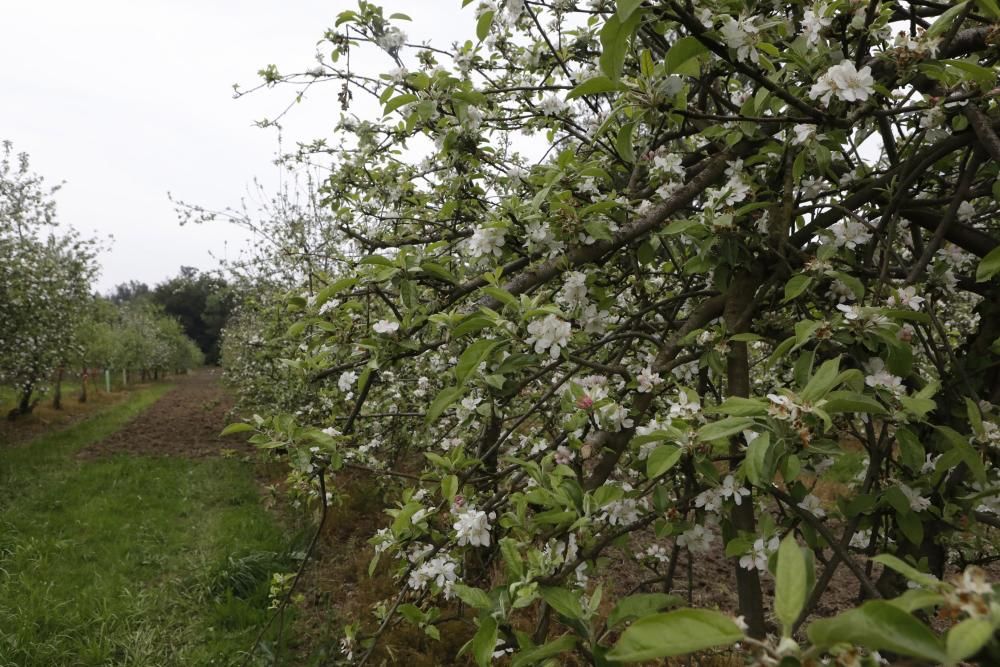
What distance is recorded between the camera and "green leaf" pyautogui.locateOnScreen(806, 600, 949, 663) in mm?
550

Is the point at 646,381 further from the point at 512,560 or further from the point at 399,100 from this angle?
the point at 399,100

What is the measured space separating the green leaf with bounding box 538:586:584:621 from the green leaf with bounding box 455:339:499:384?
45 cm

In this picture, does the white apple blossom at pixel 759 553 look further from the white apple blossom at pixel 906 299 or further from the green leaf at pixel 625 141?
the green leaf at pixel 625 141

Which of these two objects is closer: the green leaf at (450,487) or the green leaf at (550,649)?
the green leaf at (550,649)

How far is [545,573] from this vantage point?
1105mm

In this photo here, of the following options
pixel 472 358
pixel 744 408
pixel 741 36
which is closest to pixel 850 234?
pixel 741 36

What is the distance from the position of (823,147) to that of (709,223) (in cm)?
31

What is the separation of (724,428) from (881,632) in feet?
1.25

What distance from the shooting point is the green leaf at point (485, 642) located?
3.35ft

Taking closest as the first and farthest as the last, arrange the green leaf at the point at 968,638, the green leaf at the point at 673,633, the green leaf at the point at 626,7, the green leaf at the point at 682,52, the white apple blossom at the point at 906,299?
the green leaf at the point at 968,638
the green leaf at the point at 673,633
the green leaf at the point at 626,7
the green leaf at the point at 682,52
the white apple blossom at the point at 906,299

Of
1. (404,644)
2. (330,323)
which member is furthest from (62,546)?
(330,323)

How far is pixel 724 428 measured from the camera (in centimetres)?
92

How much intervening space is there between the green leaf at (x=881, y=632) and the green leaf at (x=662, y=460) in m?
0.44

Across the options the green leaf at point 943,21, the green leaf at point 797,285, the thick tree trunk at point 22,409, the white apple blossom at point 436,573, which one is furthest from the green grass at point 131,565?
the thick tree trunk at point 22,409
